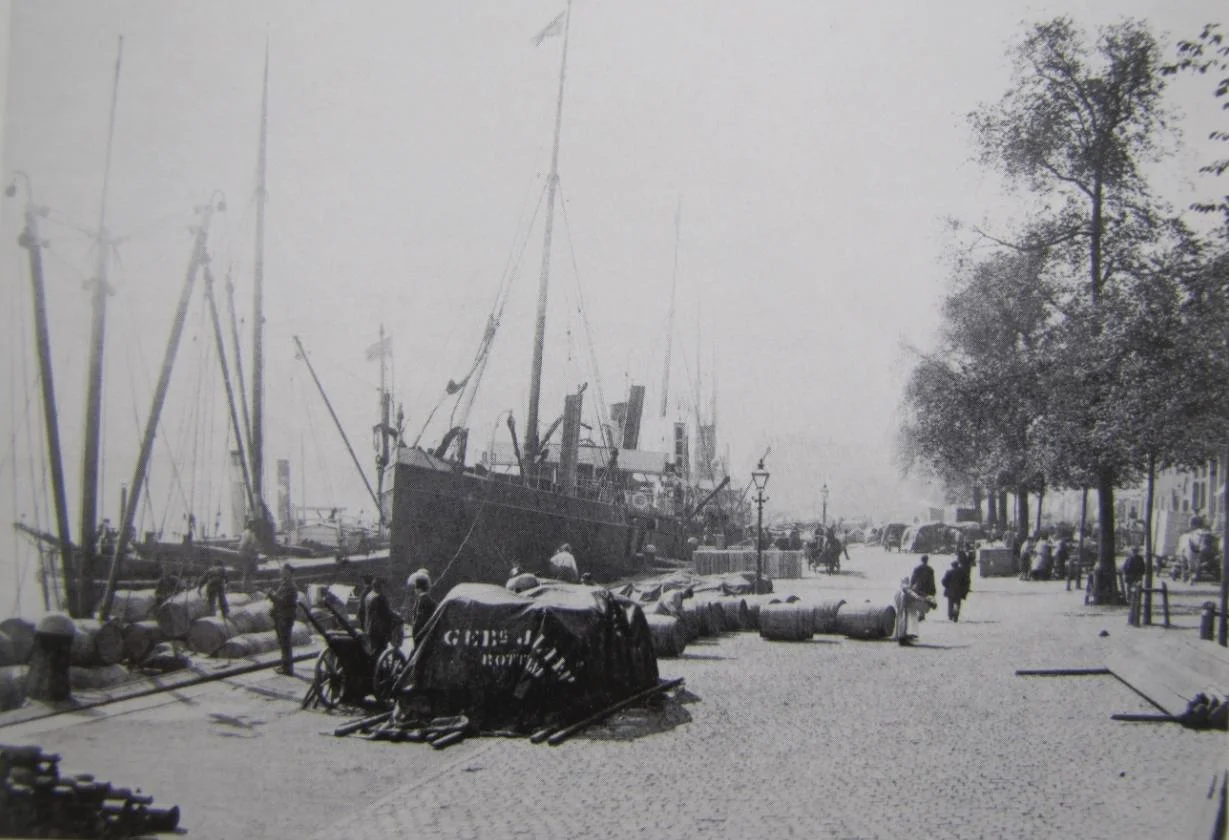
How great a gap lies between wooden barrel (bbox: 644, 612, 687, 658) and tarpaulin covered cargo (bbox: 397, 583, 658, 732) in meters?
5.04

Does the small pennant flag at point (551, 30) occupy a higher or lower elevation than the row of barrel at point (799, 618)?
higher

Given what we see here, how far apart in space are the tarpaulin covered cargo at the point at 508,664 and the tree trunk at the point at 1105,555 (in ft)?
56.3

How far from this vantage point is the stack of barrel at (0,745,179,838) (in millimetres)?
7145

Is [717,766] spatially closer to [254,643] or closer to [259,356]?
[254,643]

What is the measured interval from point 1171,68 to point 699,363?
78125mm

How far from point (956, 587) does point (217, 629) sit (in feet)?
55.2

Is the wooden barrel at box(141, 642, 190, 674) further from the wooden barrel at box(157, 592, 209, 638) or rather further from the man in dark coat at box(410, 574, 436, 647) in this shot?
the man in dark coat at box(410, 574, 436, 647)

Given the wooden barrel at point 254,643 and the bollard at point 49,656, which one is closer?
the bollard at point 49,656

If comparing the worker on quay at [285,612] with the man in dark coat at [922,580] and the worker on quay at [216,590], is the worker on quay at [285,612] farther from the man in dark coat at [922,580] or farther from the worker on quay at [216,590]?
the man in dark coat at [922,580]

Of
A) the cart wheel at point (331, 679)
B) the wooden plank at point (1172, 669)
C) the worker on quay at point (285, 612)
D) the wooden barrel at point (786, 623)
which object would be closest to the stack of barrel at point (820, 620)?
the wooden barrel at point (786, 623)

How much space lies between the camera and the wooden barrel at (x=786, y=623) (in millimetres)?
20953

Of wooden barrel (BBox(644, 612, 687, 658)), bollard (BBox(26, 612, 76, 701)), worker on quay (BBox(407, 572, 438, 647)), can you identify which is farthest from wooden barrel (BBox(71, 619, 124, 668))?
wooden barrel (BBox(644, 612, 687, 658))

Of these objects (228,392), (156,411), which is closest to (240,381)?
(228,392)

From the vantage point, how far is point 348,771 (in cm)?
1002
